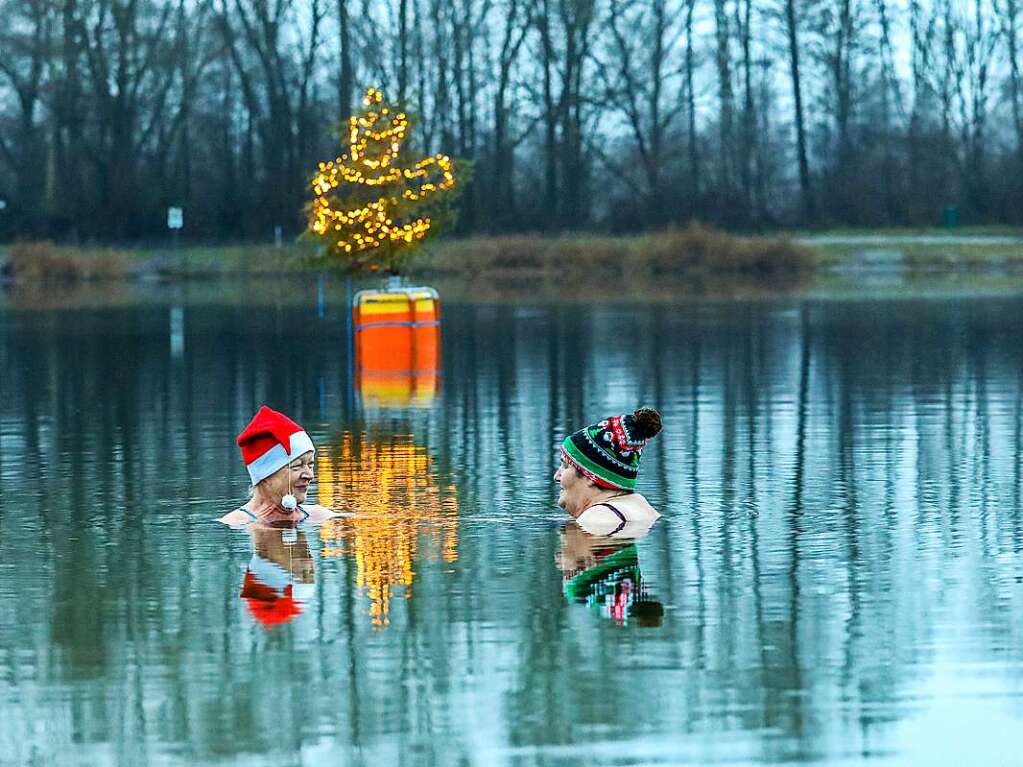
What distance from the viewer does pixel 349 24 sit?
8488cm

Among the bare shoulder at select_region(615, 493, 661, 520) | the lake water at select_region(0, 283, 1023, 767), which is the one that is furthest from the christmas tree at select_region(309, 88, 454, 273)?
the bare shoulder at select_region(615, 493, 661, 520)

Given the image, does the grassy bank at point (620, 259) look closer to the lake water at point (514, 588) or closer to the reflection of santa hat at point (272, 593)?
the lake water at point (514, 588)

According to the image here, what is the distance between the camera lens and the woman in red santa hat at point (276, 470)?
38.2 feet

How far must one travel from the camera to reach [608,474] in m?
11.8

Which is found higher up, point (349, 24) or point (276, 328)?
point (349, 24)

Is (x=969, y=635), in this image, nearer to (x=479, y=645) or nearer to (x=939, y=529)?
(x=479, y=645)

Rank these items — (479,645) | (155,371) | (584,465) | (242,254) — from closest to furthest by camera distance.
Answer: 1. (479,645)
2. (584,465)
3. (155,371)
4. (242,254)

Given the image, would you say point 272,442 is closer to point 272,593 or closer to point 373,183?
point 272,593

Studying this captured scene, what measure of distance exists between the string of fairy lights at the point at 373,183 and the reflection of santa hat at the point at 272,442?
18.3m

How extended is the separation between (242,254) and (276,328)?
37.4 meters

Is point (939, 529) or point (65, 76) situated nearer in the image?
point (939, 529)

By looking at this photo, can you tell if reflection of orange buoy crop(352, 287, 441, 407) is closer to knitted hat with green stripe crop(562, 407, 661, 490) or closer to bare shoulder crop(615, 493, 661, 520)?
bare shoulder crop(615, 493, 661, 520)

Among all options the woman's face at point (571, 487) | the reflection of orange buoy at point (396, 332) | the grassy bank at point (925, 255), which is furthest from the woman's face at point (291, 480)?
the grassy bank at point (925, 255)

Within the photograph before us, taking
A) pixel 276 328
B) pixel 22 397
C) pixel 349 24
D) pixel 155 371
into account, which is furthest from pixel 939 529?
pixel 349 24
